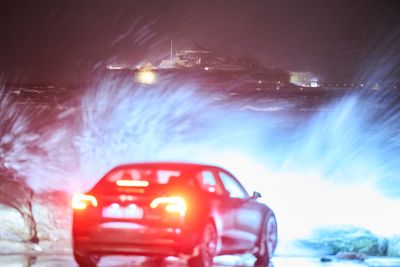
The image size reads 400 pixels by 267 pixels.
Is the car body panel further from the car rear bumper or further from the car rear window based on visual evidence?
the car rear window

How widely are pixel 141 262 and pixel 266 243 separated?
1926mm

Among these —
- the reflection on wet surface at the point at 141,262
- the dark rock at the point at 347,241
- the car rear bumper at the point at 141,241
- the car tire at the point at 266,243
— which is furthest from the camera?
the dark rock at the point at 347,241

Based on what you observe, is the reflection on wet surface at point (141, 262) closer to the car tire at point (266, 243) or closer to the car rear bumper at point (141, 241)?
the car tire at point (266, 243)

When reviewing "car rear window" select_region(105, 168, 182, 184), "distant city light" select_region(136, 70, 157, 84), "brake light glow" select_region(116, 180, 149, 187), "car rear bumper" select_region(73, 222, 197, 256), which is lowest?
"car rear bumper" select_region(73, 222, 197, 256)

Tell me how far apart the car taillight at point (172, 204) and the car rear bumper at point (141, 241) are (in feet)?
0.75

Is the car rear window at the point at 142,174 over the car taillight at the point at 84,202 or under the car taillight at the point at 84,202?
over

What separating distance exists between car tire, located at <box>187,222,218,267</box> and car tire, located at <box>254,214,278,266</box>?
1.54 metres

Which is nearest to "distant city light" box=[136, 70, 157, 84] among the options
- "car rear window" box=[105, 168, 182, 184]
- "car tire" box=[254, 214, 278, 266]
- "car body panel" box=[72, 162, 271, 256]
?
"car tire" box=[254, 214, 278, 266]

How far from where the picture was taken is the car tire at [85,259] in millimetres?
8526

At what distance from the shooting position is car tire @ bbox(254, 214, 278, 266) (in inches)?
391

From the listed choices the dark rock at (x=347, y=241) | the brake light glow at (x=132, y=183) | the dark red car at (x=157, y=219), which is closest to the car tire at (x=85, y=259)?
the dark red car at (x=157, y=219)

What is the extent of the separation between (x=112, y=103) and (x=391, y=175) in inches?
260

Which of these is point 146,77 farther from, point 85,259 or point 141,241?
point 141,241

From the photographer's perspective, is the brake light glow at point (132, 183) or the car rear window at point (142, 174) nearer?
the brake light glow at point (132, 183)
